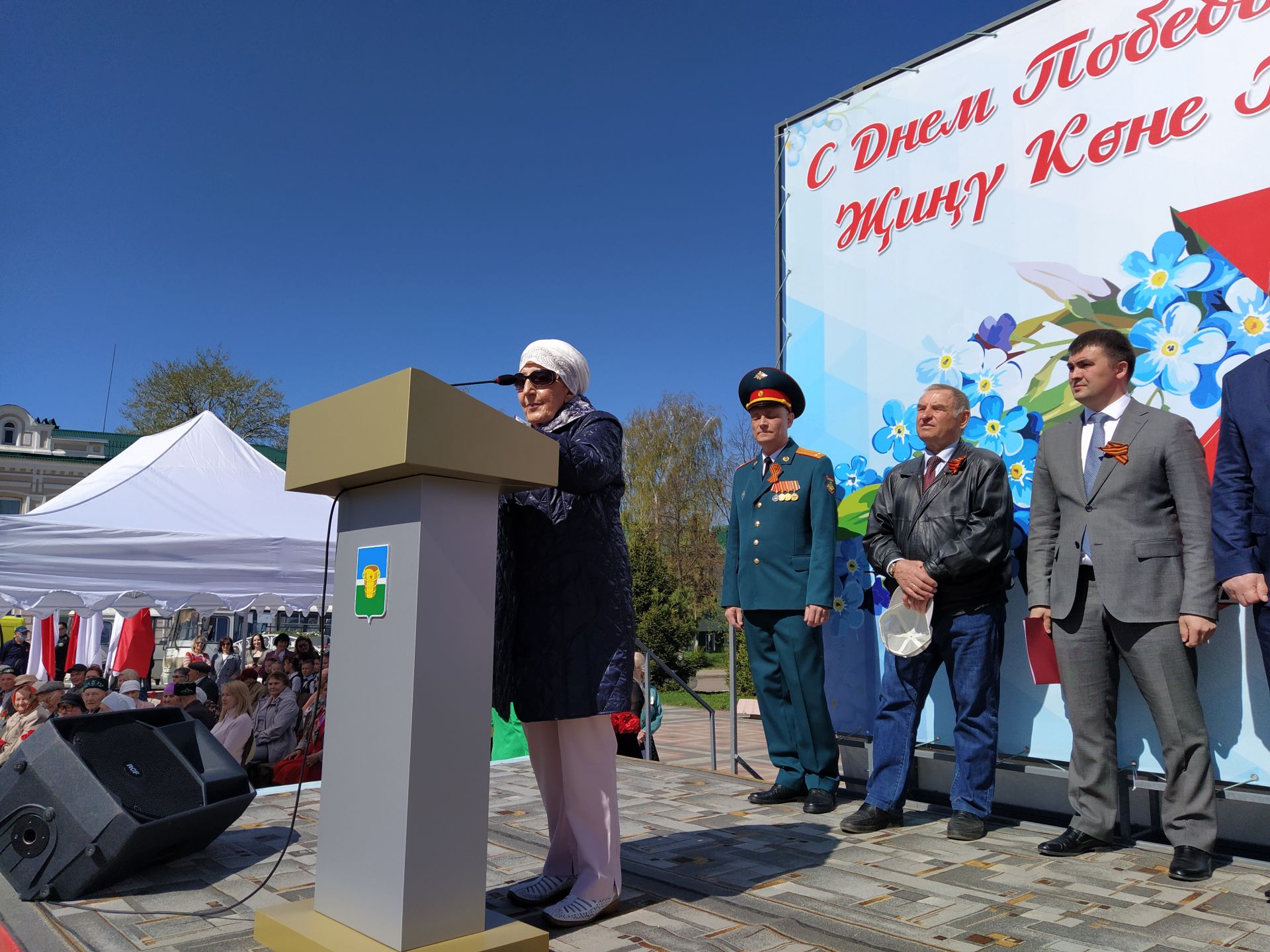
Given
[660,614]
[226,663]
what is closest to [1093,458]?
[226,663]

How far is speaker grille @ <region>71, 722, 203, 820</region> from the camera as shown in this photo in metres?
2.80

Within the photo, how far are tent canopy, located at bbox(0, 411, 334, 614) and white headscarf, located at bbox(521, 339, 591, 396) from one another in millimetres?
4936

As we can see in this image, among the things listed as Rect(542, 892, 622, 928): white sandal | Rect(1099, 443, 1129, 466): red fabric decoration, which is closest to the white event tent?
Rect(542, 892, 622, 928): white sandal

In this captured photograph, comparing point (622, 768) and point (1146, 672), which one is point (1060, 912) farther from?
point (622, 768)

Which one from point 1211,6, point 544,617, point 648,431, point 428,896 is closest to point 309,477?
point 544,617

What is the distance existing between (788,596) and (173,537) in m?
5.67

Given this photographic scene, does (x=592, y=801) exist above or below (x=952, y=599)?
below

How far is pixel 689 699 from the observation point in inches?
798

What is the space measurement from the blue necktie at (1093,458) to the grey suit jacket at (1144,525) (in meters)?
0.02

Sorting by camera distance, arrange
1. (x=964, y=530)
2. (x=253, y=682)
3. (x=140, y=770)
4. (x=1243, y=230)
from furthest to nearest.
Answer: (x=253, y=682) → (x=964, y=530) → (x=1243, y=230) → (x=140, y=770)

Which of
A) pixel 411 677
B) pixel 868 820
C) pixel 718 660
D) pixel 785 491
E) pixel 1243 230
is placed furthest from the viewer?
pixel 718 660

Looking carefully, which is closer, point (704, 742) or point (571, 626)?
point (571, 626)

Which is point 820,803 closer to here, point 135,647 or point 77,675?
point 77,675

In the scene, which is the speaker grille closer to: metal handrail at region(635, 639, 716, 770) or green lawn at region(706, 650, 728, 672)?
metal handrail at region(635, 639, 716, 770)
